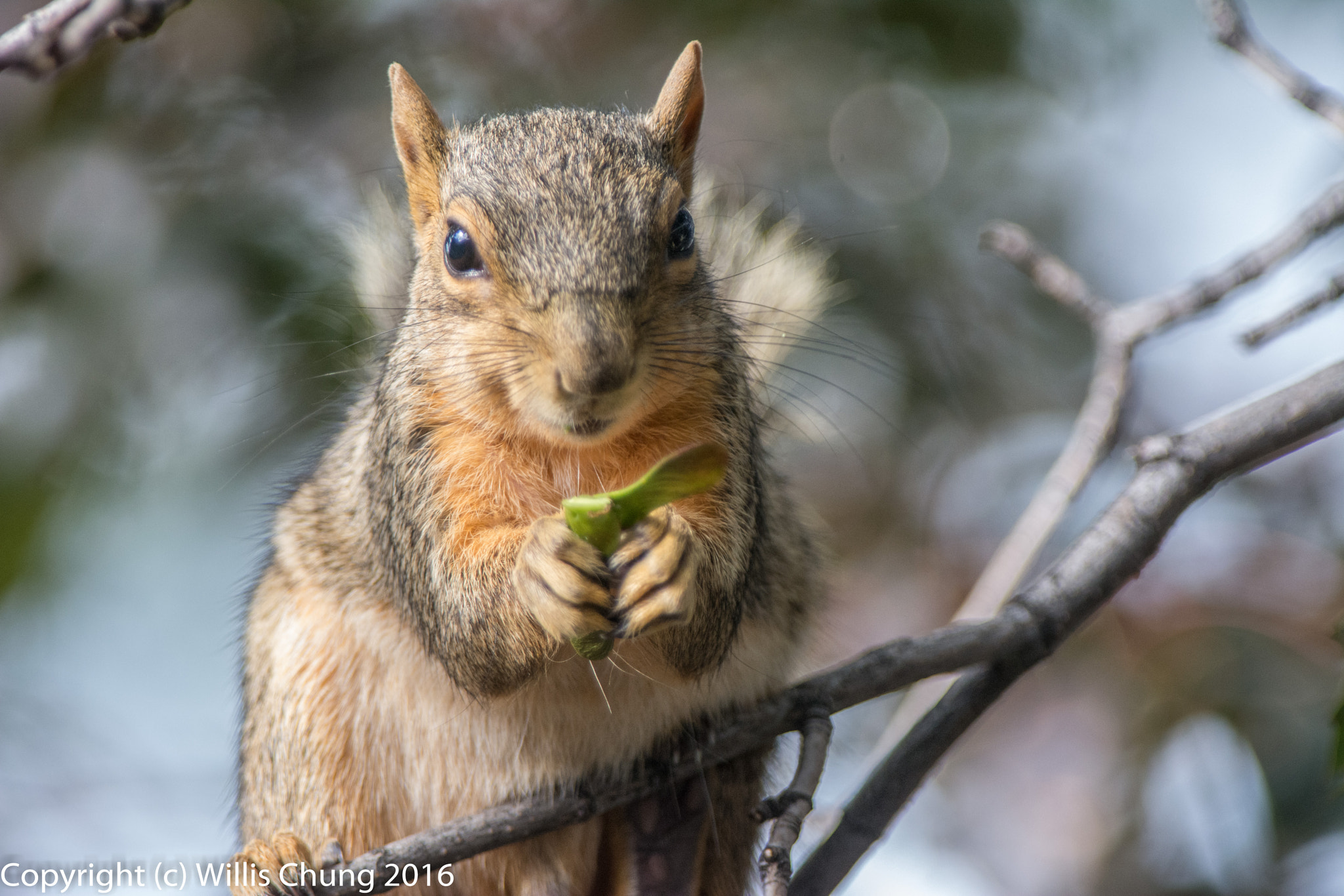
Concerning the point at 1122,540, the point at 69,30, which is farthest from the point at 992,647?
the point at 69,30

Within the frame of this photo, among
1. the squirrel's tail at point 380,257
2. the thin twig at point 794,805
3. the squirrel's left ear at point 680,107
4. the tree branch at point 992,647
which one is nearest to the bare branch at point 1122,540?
the tree branch at point 992,647

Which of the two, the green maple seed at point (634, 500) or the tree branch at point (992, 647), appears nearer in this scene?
the green maple seed at point (634, 500)

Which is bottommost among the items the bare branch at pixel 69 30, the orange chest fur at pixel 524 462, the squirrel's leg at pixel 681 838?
the squirrel's leg at pixel 681 838

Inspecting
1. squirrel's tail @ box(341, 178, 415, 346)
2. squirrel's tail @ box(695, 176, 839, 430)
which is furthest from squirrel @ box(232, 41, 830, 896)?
squirrel's tail @ box(341, 178, 415, 346)

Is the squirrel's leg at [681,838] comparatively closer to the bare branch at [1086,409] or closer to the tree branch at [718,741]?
the tree branch at [718,741]

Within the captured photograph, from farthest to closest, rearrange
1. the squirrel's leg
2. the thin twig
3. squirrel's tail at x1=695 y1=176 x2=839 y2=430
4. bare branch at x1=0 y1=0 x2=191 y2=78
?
squirrel's tail at x1=695 y1=176 x2=839 y2=430 < the squirrel's leg < the thin twig < bare branch at x1=0 y1=0 x2=191 y2=78

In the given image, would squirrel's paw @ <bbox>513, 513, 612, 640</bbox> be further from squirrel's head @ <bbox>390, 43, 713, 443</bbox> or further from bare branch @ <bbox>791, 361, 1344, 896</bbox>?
bare branch @ <bbox>791, 361, 1344, 896</bbox>

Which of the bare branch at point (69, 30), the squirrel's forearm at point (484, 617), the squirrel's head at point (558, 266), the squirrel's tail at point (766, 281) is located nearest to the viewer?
Result: the bare branch at point (69, 30)
